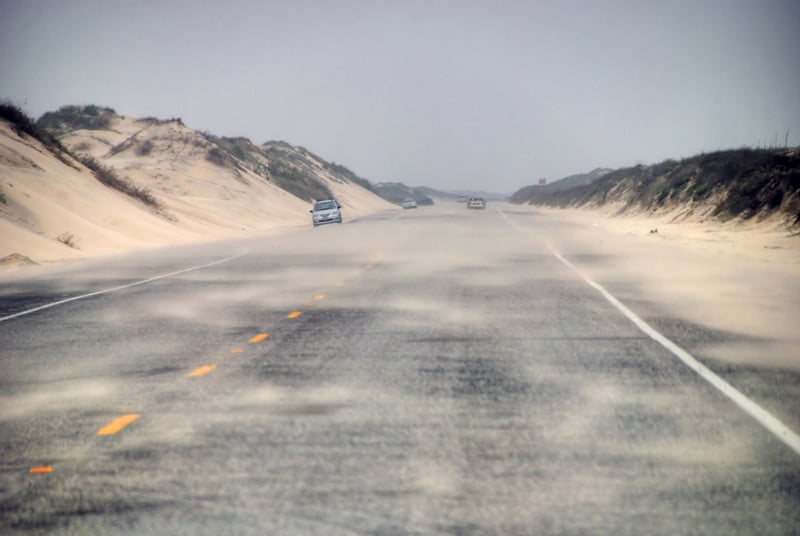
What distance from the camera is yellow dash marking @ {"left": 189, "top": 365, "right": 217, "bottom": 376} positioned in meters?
7.70

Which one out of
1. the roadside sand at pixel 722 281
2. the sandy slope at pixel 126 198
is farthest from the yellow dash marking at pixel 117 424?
the sandy slope at pixel 126 198

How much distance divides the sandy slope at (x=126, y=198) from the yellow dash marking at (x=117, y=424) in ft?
62.3

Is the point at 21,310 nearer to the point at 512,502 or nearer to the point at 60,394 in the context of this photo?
the point at 60,394

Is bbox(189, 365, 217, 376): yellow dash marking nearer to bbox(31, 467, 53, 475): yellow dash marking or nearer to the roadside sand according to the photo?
bbox(31, 467, 53, 475): yellow dash marking

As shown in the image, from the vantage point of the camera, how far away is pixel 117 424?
599cm

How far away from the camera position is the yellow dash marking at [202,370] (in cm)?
770

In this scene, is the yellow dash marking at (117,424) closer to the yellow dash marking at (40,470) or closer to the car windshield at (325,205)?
the yellow dash marking at (40,470)

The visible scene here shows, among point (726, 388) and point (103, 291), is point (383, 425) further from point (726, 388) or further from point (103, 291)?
point (103, 291)

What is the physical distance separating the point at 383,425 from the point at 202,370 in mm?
2647

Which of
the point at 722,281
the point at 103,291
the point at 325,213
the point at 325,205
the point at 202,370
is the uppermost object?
the point at 202,370

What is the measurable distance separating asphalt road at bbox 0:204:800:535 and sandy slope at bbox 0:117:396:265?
54.0 feet

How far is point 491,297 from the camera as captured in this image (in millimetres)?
13305

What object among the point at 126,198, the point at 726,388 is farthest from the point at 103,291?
the point at 126,198

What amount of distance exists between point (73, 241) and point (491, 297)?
63.7 feet
